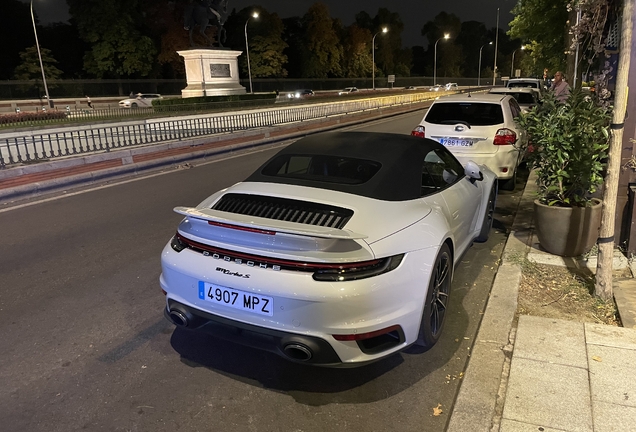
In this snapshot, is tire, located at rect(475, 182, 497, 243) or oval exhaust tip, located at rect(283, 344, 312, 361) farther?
tire, located at rect(475, 182, 497, 243)

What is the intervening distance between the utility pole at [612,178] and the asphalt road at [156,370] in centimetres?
103

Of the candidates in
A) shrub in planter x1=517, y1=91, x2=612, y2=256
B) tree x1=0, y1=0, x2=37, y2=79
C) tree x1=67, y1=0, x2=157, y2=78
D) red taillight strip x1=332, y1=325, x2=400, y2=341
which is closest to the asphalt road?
red taillight strip x1=332, y1=325, x2=400, y2=341

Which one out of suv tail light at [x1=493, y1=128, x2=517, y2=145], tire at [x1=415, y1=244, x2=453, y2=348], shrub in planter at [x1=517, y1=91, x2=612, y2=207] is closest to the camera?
tire at [x1=415, y1=244, x2=453, y2=348]

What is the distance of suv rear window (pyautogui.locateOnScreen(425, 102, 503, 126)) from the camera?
855cm

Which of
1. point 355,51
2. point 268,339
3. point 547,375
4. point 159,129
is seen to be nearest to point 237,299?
point 268,339

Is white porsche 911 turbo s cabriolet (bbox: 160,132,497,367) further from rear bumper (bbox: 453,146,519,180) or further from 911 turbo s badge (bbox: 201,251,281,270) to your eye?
rear bumper (bbox: 453,146,519,180)

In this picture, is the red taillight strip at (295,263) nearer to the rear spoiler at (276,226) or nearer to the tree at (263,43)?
the rear spoiler at (276,226)

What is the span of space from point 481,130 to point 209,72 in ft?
91.2

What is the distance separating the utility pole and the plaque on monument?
31797 millimetres

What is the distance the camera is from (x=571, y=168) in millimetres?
5250

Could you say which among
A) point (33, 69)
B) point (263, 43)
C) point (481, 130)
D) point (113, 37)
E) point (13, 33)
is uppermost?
point (13, 33)

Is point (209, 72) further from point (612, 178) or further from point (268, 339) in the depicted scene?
point (268, 339)

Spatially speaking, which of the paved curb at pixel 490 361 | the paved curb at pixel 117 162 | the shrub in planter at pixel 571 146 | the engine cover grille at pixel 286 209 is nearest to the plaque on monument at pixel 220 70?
the paved curb at pixel 117 162

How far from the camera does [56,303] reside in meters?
4.72
